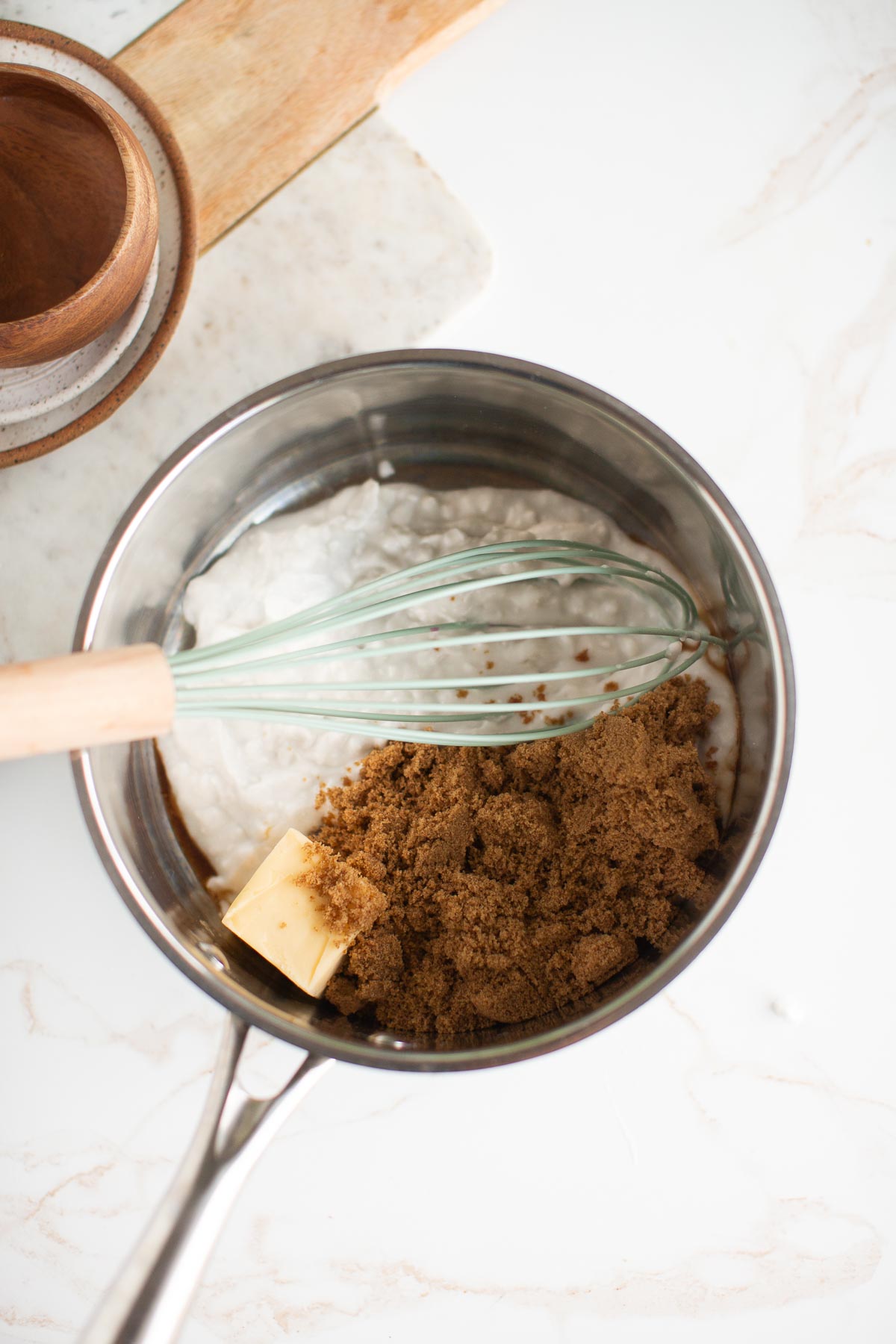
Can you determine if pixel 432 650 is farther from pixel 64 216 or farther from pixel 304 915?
pixel 64 216

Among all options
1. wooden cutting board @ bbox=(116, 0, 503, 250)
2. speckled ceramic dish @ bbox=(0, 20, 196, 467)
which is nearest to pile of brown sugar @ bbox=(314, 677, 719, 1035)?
speckled ceramic dish @ bbox=(0, 20, 196, 467)

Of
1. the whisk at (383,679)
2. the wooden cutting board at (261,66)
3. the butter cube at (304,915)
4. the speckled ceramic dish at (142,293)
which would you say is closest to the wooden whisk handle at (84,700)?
the whisk at (383,679)

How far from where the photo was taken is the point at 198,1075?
1.96 ft

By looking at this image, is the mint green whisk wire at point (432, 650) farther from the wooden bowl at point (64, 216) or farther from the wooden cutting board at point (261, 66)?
the wooden cutting board at point (261, 66)

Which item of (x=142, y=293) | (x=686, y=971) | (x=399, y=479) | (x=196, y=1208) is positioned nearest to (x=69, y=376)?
(x=142, y=293)

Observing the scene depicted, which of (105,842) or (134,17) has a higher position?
(134,17)

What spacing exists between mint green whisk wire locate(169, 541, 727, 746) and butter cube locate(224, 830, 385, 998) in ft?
0.29

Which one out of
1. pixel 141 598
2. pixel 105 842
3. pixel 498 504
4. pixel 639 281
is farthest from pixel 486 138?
pixel 105 842

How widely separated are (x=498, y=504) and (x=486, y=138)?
0.88 feet

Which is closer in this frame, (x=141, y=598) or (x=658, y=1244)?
(x=141, y=598)

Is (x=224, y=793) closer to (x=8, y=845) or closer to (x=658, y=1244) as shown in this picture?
(x=8, y=845)

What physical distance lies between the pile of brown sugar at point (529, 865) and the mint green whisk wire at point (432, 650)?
2 cm

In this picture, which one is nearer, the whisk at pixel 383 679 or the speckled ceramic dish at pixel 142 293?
the whisk at pixel 383 679

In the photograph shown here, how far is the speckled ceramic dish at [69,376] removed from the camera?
0.53 metres
